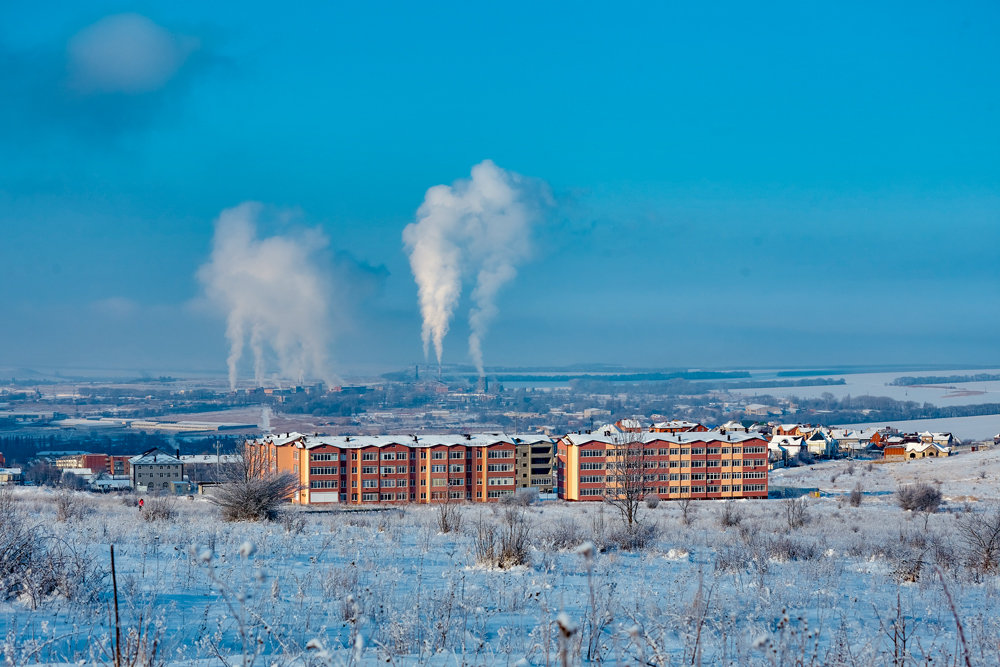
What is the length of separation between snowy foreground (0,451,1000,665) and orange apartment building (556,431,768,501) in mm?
Answer: 34809

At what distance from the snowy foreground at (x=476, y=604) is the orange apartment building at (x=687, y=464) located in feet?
114

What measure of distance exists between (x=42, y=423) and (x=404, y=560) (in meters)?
103

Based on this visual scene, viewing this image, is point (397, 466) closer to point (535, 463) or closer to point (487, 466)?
point (487, 466)

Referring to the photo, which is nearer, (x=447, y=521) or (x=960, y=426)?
(x=447, y=521)

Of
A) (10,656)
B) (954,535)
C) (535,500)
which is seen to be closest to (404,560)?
(10,656)

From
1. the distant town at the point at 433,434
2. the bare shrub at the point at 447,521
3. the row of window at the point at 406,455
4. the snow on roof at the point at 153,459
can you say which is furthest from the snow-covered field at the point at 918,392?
the bare shrub at the point at 447,521

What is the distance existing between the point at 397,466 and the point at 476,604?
4037 cm

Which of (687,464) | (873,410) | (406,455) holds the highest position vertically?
(406,455)

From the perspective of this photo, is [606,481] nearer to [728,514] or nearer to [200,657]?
[728,514]

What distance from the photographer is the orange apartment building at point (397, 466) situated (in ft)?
142

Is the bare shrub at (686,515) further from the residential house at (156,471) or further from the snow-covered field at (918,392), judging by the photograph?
the snow-covered field at (918,392)

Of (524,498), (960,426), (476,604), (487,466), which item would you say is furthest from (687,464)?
(960,426)

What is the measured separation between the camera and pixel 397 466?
4472cm

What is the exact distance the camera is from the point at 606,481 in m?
44.0
